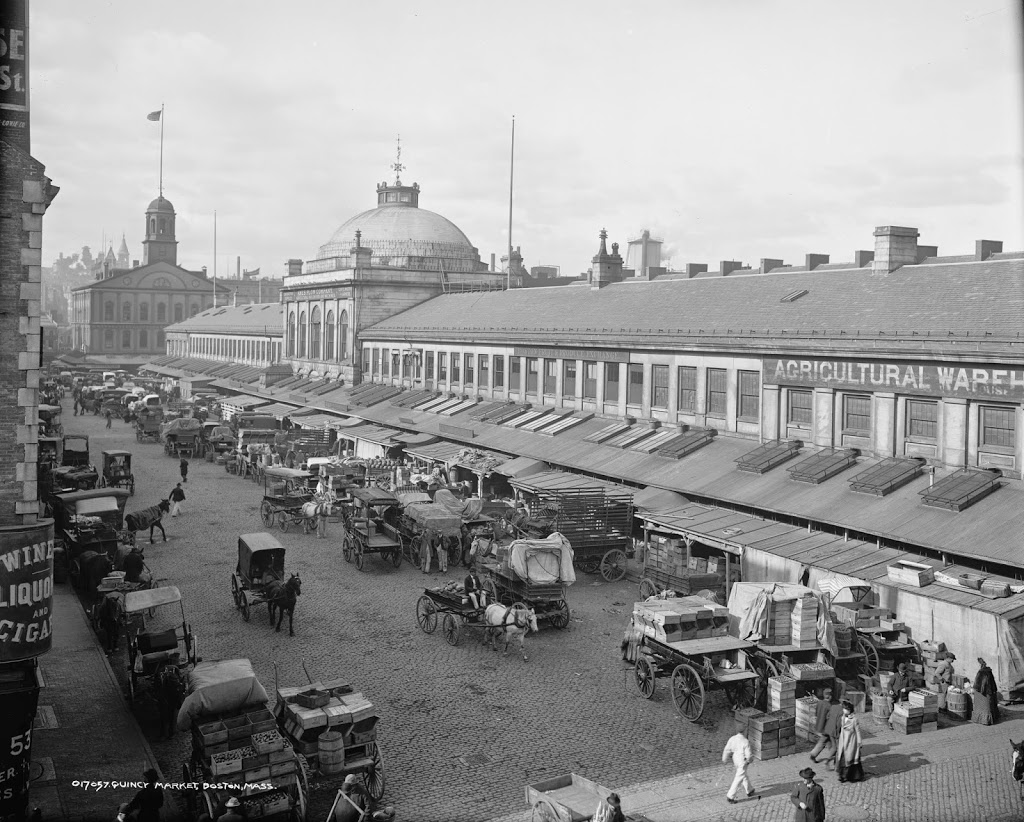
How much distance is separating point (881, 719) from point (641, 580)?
9707mm

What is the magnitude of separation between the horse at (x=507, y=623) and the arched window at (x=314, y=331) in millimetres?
61057

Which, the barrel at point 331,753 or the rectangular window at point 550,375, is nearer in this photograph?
the barrel at point 331,753

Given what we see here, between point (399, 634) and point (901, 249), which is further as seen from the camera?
point (901, 249)

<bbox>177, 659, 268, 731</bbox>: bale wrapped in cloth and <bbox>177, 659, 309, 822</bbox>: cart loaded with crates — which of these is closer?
<bbox>177, 659, 309, 822</bbox>: cart loaded with crates

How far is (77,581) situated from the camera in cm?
2870

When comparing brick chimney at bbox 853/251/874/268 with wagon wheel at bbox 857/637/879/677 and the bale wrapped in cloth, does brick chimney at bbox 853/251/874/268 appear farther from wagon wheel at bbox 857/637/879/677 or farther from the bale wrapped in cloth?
the bale wrapped in cloth

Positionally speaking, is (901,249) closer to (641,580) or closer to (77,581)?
(641,580)

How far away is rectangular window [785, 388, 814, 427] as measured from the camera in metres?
32.7

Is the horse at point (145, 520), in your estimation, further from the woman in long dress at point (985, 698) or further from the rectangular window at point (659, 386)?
the woman in long dress at point (985, 698)

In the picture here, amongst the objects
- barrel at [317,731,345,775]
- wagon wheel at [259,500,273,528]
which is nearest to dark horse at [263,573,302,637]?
barrel at [317,731,345,775]

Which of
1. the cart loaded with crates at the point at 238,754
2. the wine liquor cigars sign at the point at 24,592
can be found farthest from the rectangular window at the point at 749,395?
the wine liquor cigars sign at the point at 24,592

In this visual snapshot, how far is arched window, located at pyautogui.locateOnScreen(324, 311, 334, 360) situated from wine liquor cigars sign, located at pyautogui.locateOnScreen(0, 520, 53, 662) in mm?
64024

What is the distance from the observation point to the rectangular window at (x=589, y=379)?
4416 centimetres

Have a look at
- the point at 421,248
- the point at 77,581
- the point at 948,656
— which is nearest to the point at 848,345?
the point at 948,656
